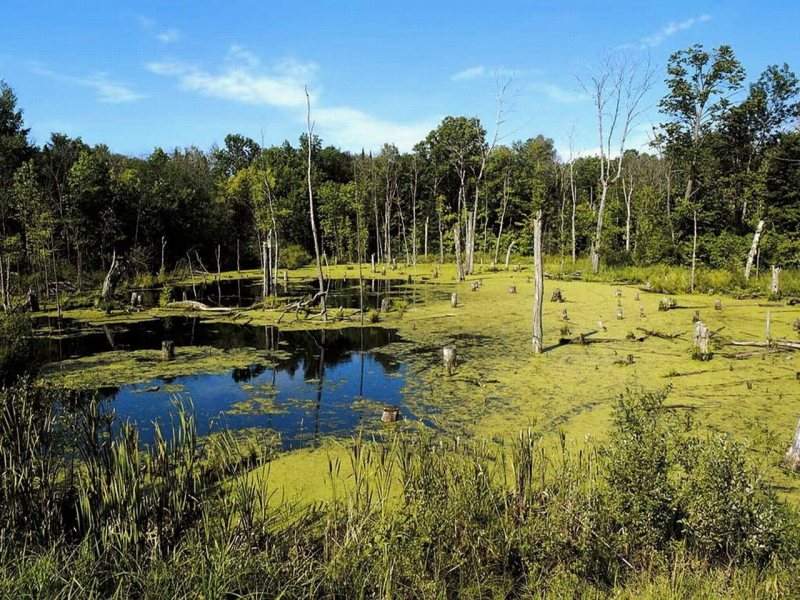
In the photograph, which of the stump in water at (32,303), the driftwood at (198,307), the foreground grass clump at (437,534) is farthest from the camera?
the driftwood at (198,307)

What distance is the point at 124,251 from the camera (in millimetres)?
26750

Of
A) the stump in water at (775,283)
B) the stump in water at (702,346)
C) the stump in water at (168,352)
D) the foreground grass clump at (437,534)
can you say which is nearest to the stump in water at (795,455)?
the foreground grass clump at (437,534)

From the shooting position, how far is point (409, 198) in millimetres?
43500

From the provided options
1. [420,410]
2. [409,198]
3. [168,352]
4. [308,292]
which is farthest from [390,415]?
[409,198]

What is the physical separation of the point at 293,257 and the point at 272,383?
2767 cm

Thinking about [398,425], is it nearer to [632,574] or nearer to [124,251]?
[632,574]

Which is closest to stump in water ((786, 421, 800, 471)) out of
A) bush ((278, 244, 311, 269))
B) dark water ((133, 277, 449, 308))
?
dark water ((133, 277, 449, 308))

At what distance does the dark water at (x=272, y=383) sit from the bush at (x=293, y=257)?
20823 millimetres

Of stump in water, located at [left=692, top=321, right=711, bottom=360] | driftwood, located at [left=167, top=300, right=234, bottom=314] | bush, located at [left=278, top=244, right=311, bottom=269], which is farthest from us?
bush, located at [left=278, top=244, right=311, bottom=269]

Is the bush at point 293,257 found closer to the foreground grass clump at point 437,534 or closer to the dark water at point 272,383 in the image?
the dark water at point 272,383

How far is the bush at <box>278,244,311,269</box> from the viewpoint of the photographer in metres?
35.8

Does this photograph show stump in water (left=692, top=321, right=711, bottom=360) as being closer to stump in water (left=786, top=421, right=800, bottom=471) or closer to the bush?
stump in water (left=786, top=421, right=800, bottom=471)

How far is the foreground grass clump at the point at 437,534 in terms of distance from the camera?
327cm

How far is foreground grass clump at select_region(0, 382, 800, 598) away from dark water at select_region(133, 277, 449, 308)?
1389 centimetres
